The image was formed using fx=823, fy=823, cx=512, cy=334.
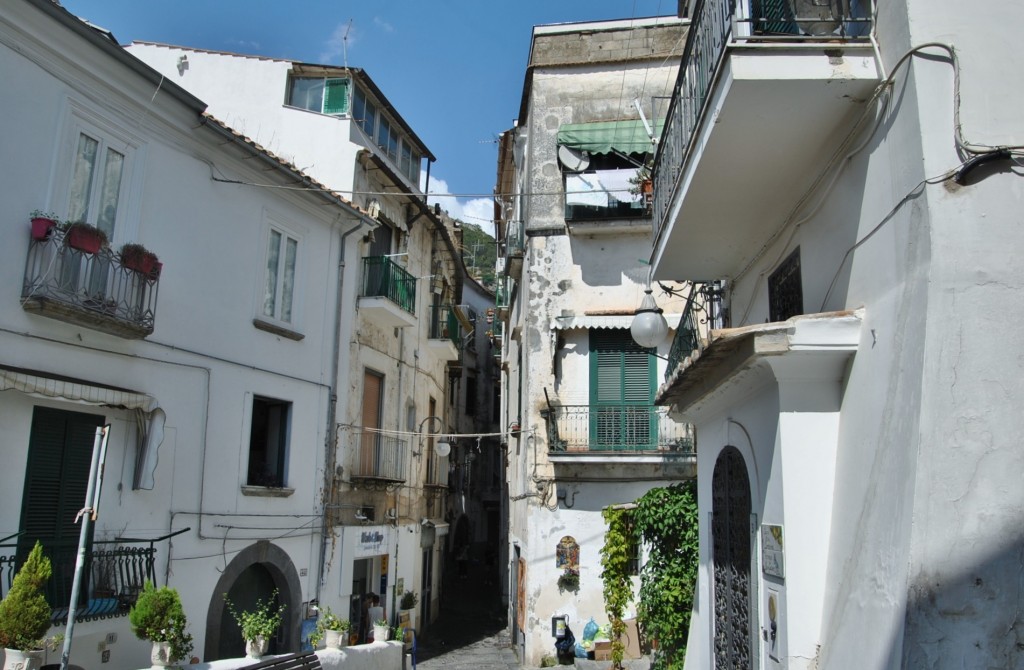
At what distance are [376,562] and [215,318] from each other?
749cm

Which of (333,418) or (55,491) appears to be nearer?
(55,491)

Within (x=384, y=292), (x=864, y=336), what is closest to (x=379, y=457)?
(x=384, y=292)

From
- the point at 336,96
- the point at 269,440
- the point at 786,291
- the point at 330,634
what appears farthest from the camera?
the point at 336,96

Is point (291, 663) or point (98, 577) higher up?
point (98, 577)

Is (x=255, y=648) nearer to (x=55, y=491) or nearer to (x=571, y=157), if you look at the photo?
(x=55, y=491)

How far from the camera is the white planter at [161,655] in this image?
30.7 ft

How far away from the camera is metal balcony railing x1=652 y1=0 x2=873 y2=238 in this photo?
17.4 ft

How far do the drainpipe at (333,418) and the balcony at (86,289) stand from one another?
16.1ft

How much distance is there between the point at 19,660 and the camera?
26.1 feet

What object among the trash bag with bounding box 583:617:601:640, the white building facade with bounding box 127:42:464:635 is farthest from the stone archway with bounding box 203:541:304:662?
the trash bag with bounding box 583:617:601:640

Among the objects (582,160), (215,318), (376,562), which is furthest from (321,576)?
(582,160)

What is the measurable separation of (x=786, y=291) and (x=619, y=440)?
30.1 feet

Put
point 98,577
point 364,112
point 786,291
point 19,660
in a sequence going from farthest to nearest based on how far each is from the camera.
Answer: point 364,112 → point 98,577 → point 19,660 → point 786,291

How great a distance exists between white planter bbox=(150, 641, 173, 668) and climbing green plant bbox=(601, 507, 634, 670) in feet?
21.5
